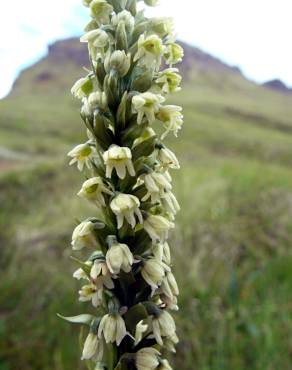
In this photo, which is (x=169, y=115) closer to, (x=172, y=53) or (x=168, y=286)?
(x=172, y=53)

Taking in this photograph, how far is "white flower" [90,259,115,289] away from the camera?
2168 mm

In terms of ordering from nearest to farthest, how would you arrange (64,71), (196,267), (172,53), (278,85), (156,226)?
1. (156,226)
2. (172,53)
3. (196,267)
4. (64,71)
5. (278,85)

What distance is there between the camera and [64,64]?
108000mm

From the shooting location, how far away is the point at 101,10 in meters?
2.49

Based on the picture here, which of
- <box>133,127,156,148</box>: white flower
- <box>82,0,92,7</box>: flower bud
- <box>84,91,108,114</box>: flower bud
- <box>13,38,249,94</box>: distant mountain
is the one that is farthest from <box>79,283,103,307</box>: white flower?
<box>13,38,249,94</box>: distant mountain

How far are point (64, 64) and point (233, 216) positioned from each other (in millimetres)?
104565

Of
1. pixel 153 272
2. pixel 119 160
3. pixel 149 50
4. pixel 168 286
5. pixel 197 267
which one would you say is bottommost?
pixel 197 267

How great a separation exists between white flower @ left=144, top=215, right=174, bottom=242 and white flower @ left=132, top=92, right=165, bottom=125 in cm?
47

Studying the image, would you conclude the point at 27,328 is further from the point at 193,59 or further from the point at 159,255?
the point at 193,59

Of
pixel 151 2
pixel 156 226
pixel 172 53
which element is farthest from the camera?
pixel 151 2

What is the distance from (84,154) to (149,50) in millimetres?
617

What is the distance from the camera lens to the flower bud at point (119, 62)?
2.30m

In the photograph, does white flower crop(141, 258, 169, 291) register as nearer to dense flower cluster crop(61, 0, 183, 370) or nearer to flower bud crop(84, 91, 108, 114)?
dense flower cluster crop(61, 0, 183, 370)

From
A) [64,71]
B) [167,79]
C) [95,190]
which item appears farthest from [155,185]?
[64,71]
